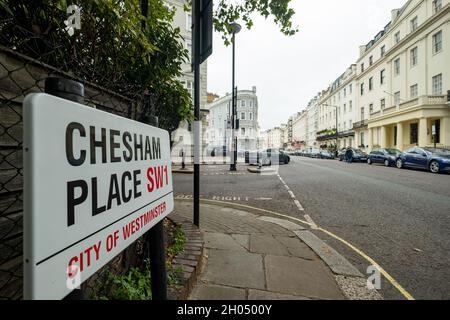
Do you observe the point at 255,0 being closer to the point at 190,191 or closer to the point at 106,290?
the point at 106,290

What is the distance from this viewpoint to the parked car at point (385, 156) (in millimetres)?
18853

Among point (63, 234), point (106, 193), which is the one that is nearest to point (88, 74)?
point (106, 193)

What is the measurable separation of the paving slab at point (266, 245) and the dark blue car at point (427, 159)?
14.2m

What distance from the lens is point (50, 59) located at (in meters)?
1.78

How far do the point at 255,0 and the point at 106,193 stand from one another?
4450 mm

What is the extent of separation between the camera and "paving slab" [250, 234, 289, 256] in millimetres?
3379

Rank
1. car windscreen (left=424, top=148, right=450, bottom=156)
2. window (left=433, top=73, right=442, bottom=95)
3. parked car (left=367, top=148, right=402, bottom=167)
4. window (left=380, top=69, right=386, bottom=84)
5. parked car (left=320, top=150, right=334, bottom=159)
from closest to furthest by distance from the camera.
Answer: car windscreen (left=424, top=148, right=450, bottom=156) < parked car (left=367, top=148, right=402, bottom=167) < window (left=433, top=73, right=442, bottom=95) < window (left=380, top=69, right=386, bottom=84) < parked car (left=320, top=150, right=334, bottom=159)

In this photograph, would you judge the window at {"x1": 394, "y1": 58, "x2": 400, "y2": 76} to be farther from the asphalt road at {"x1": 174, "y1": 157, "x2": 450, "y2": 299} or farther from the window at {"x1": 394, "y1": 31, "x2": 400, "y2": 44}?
the asphalt road at {"x1": 174, "y1": 157, "x2": 450, "y2": 299}

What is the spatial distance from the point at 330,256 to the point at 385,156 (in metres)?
20.2

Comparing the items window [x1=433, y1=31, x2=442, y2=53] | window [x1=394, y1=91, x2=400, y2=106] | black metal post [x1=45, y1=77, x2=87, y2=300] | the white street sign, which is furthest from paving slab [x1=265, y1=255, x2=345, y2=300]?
window [x1=394, y1=91, x2=400, y2=106]

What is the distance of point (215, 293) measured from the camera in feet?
7.61

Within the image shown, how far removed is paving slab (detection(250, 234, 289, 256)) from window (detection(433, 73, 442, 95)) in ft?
89.9

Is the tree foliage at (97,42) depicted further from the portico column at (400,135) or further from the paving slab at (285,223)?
the portico column at (400,135)

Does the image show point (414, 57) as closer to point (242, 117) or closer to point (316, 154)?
point (316, 154)
